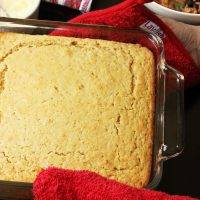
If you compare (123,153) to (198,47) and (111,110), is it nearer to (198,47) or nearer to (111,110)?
(111,110)

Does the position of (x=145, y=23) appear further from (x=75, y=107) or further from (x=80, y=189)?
(x=80, y=189)

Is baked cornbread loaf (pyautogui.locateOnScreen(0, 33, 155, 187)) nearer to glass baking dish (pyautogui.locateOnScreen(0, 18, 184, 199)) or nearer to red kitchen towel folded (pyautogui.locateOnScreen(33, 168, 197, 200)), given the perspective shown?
glass baking dish (pyautogui.locateOnScreen(0, 18, 184, 199))

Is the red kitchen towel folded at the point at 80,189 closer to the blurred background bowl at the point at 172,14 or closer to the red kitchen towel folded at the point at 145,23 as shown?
the red kitchen towel folded at the point at 145,23

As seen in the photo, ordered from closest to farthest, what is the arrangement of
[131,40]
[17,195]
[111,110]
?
[17,195], [111,110], [131,40]

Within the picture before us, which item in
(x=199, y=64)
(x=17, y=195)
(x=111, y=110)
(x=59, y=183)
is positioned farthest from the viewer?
(x=199, y=64)

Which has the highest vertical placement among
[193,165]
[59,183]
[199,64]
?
[199,64]

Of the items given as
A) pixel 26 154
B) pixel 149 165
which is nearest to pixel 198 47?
pixel 149 165

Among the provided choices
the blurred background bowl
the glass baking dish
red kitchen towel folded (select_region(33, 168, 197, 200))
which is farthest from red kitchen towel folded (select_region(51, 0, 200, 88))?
red kitchen towel folded (select_region(33, 168, 197, 200))

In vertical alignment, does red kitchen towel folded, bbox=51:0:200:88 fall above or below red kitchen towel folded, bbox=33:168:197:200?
above

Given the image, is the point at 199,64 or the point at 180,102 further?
the point at 199,64
